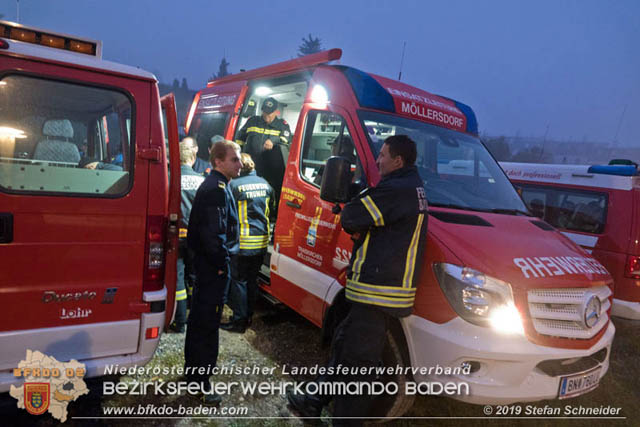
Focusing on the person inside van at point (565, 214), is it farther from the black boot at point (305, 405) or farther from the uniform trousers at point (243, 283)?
the black boot at point (305, 405)

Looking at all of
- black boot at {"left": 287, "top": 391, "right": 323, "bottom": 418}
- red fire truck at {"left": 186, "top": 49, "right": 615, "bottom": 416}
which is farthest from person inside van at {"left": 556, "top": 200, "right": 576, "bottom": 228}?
black boot at {"left": 287, "top": 391, "right": 323, "bottom": 418}

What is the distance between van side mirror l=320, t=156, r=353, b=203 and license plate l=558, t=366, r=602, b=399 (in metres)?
1.82

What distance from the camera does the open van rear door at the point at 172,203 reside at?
2807 millimetres

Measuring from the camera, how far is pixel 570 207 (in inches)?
215

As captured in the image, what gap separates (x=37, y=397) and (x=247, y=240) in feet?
7.26

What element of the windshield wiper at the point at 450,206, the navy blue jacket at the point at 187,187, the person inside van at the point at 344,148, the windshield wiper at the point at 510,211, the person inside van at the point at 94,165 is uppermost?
the person inside van at the point at 344,148

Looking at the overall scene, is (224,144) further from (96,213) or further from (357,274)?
(357,274)

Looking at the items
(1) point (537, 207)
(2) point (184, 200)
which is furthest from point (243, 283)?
(1) point (537, 207)

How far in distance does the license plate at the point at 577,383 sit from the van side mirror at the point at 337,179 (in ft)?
5.96

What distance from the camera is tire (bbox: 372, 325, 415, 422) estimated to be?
262 cm

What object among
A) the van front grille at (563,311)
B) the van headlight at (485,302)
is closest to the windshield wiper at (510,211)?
the van front grille at (563,311)

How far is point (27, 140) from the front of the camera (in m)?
2.26

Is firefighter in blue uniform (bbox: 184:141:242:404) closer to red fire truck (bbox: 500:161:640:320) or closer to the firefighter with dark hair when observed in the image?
the firefighter with dark hair

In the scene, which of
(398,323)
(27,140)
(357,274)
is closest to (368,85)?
(357,274)
